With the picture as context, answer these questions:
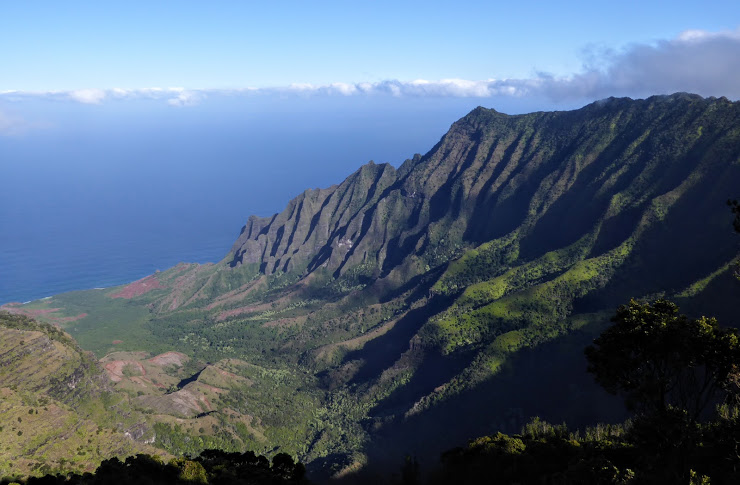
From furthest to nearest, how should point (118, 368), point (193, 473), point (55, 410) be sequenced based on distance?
point (118, 368) < point (55, 410) < point (193, 473)

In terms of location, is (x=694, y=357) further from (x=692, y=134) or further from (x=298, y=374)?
(x=692, y=134)

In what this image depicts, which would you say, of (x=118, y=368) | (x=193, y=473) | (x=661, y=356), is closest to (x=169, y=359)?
(x=118, y=368)

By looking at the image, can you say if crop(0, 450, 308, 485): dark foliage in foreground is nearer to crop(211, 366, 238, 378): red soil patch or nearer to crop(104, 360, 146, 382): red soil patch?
crop(104, 360, 146, 382): red soil patch

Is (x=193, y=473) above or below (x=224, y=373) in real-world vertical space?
above

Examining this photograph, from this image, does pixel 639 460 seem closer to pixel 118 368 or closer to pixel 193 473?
pixel 193 473

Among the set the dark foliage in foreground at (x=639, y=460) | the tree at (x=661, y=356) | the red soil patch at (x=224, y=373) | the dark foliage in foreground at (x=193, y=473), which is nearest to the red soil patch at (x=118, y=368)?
the red soil patch at (x=224, y=373)

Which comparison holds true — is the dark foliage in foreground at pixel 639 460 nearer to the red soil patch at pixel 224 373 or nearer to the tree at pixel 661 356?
the tree at pixel 661 356
